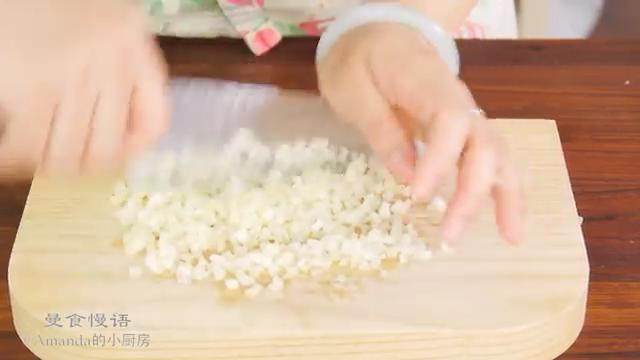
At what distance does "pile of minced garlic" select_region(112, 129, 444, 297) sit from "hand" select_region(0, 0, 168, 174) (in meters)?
0.06

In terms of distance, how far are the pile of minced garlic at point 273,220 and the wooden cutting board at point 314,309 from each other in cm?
2

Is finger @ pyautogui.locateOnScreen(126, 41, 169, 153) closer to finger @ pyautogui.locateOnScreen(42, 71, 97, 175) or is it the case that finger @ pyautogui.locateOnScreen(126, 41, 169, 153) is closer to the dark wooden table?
finger @ pyautogui.locateOnScreen(42, 71, 97, 175)

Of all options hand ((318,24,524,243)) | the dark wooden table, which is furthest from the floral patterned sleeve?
hand ((318,24,524,243))

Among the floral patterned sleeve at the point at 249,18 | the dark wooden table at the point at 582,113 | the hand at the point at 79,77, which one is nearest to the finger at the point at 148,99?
the hand at the point at 79,77

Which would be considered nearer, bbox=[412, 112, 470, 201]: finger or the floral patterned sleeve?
bbox=[412, 112, 470, 201]: finger

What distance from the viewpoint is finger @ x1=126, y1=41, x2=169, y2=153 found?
58 cm

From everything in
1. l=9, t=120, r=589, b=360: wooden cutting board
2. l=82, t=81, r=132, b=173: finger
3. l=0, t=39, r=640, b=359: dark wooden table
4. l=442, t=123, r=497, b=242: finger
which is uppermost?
l=82, t=81, r=132, b=173: finger

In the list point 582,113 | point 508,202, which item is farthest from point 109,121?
point 582,113

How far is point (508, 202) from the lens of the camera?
1.92ft

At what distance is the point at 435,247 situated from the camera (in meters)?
0.63

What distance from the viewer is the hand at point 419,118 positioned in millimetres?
581

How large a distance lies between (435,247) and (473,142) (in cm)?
8

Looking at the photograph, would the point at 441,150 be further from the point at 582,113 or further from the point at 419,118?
the point at 582,113

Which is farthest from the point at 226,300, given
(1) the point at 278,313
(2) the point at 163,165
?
(2) the point at 163,165
